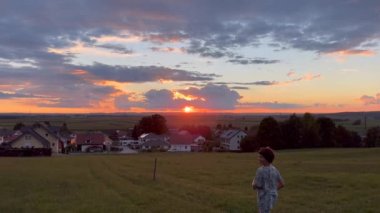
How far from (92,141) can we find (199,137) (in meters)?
33.9

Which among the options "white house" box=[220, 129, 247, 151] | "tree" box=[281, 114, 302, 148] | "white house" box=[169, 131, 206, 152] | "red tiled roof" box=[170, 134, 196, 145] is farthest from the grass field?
"red tiled roof" box=[170, 134, 196, 145]

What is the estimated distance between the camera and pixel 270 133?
321ft

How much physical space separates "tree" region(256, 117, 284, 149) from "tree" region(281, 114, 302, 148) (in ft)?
3.83

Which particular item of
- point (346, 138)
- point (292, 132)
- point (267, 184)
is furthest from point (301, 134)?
point (267, 184)

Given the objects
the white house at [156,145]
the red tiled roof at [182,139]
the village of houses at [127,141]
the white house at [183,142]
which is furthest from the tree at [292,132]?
the red tiled roof at [182,139]

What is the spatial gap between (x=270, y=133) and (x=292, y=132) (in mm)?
4476

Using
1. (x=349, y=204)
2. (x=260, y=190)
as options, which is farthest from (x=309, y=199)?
(x=260, y=190)

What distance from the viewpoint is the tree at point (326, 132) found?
97750 millimetres

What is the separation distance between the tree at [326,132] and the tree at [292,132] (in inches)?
169

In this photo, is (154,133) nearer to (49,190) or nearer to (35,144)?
(35,144)

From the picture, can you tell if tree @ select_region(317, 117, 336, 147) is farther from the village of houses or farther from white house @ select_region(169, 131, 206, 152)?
white house @ select_region(169, 131, 206, 152)

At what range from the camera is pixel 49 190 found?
979 inches

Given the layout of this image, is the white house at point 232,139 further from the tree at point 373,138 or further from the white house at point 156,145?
the tree at point 373,138

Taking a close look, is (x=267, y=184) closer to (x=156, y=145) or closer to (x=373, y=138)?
(x=373, y=138)
